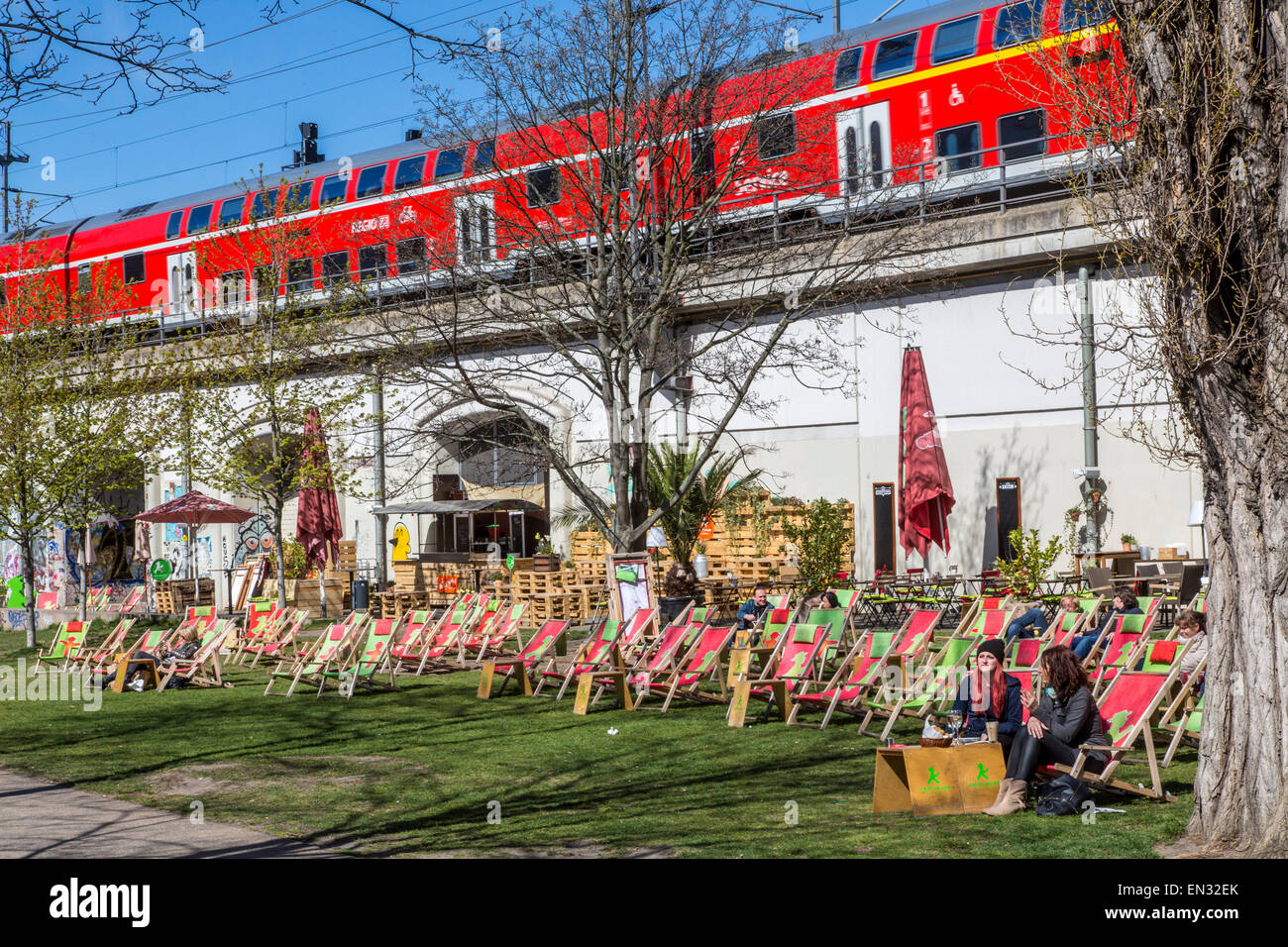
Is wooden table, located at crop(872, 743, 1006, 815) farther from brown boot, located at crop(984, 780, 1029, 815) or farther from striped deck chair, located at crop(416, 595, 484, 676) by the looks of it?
striped deck chair, located at crop(416, 595, 484, 676)

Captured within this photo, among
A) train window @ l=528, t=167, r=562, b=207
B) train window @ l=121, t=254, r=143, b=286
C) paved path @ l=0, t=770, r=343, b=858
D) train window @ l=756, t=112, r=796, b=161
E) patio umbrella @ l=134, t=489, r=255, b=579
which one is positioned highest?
train window @ l=121, t=254, r=143, b=286

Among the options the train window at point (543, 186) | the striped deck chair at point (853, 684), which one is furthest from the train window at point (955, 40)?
the striped deck chair at point (853, 684)

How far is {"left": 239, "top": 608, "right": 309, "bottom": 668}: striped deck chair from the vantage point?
16.2 m

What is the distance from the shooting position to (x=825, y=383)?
72.8ft

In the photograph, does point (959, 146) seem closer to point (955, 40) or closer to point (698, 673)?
point (955, 40)

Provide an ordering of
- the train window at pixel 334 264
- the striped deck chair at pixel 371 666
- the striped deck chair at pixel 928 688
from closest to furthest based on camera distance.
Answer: the striped deck chair at pixel 928 688
the striped deck chair at pixel 371 666
the train window at pixel 334 264

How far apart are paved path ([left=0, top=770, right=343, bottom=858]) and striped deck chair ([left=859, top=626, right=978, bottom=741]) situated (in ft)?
15.2

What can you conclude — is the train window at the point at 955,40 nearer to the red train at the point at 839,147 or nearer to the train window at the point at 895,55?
the red train at the point at 839,147

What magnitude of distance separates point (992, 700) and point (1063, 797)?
84 cm

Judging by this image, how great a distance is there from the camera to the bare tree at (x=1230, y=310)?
5.93m

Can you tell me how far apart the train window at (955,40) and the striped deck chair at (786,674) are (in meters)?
10.2

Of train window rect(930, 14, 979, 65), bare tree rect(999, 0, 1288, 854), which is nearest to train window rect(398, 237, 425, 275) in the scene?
train window rect(930, 14, 979, 65)
